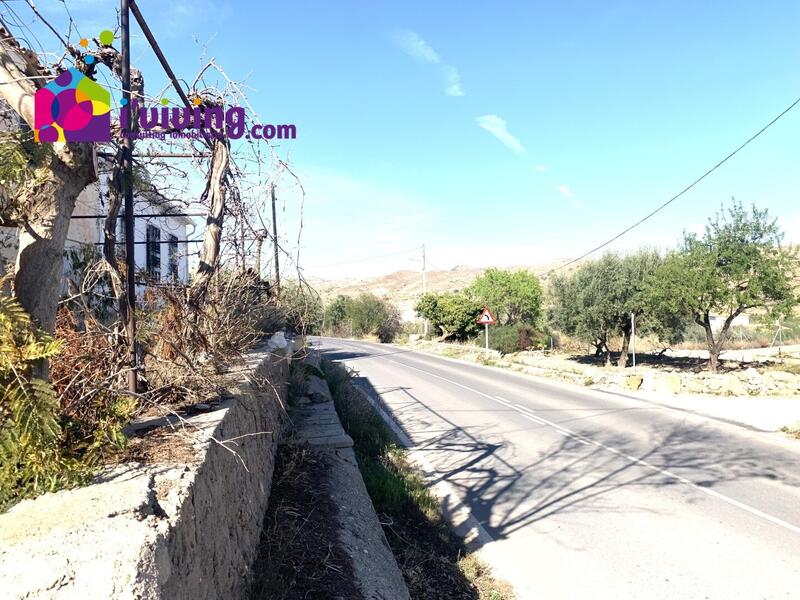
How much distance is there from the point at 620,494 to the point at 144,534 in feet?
22.7

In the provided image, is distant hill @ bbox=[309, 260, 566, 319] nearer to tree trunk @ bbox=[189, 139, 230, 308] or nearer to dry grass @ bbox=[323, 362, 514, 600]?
dry grass @ bbox=[323, 362, 514, 600]

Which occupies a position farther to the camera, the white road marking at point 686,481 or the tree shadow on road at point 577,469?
the tree shadow on road at point 577,469

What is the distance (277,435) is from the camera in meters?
5.67

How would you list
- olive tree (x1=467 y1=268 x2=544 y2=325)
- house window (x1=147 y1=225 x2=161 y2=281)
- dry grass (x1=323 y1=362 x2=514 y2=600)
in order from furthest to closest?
olive tree (x1=467 y1=268 x2=544 y2=325) → house window (x1=147 y1=225 x2=161 y2=281) → dry grass (x1=323 y1=362 x2=514 y2=600)

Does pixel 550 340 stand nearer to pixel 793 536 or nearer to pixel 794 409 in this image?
pixel 794 409

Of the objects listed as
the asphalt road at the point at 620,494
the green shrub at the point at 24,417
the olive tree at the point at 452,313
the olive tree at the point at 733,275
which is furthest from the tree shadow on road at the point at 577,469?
the olive tree at the point at 452,313

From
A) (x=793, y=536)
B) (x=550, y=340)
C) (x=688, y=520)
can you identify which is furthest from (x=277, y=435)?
(x=550, y=340)

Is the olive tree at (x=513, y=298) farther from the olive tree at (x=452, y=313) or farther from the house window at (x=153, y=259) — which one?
the house window at (x=153, y=259)

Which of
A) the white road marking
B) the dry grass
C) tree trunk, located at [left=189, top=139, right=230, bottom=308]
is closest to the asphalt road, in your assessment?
the white road marking

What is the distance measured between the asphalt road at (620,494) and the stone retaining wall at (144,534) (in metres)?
3.30

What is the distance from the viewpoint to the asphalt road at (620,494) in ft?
17.0

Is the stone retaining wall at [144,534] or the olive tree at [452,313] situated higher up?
the olive tree at [452,313]

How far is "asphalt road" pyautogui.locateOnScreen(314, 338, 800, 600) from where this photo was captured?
17.0 feet

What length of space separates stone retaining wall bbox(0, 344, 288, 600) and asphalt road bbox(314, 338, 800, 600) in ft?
10.8
